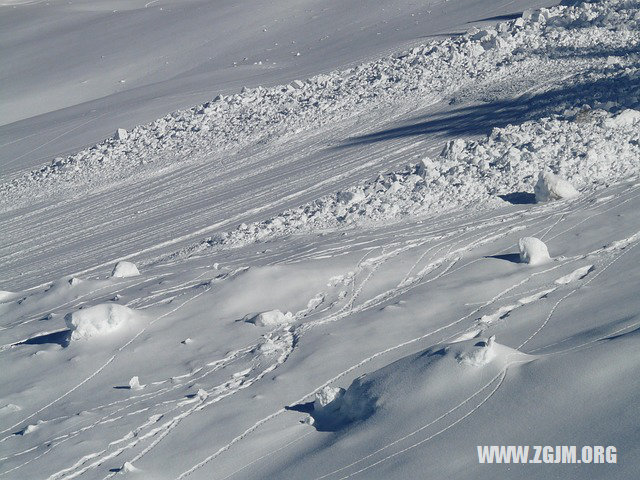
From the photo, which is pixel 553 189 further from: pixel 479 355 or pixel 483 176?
pixel 479 355

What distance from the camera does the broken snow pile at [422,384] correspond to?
16.6ft

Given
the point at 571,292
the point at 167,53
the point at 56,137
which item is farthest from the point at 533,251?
the point at 167,53

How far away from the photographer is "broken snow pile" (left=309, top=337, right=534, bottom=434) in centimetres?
505

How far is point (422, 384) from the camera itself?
5.18 m

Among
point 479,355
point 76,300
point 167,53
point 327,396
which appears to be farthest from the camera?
point 167,53

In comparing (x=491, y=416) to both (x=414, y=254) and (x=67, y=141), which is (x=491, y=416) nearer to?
(x=414, y=254)

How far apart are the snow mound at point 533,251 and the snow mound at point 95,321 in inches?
150

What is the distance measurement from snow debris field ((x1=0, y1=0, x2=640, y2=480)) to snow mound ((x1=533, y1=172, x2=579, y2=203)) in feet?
0.12

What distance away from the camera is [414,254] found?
8711mm

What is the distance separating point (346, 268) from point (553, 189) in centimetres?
270

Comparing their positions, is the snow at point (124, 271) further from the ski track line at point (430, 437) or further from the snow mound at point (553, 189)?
the ski track line at point (430, 437)

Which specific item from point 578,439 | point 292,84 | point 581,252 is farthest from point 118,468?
point 292,84

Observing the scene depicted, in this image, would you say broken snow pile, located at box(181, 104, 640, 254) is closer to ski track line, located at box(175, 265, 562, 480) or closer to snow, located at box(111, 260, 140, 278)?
snow, located at box(111, 260, 140, 278)

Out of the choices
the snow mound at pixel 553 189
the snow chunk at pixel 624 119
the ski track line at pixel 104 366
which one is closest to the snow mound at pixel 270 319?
the ski track line at pixel 104 366
